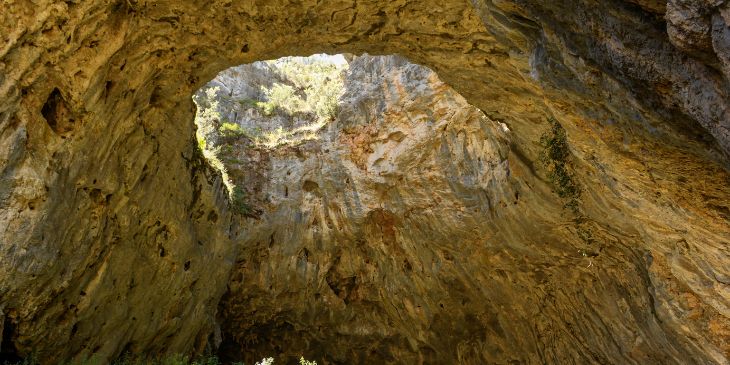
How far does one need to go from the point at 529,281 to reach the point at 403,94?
540cm

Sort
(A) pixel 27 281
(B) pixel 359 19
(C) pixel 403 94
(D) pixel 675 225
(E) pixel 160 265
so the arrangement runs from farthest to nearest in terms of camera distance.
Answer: (C) pixel 403 94 < (E) pixel 160 265 < (B) pixel 359 19 < (A) pixel 27 281 < (D) pixel 675 225

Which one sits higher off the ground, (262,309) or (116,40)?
(116,40)

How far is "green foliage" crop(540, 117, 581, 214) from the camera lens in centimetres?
754

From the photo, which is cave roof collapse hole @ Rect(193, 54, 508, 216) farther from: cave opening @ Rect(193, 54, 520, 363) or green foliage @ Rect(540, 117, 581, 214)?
green foliage @ Rect(540, 117, 581, 214)

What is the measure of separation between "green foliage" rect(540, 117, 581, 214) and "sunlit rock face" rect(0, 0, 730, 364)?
0.14m

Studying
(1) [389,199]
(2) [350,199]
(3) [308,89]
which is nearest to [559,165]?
(1) [389,199]

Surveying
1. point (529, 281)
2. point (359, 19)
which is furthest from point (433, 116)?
point (359, 19)

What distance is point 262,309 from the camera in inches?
539

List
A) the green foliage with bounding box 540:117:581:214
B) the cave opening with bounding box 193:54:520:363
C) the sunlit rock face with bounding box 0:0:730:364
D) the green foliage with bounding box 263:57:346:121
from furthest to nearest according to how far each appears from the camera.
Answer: the green foliage with bounding box 263:57:346:121
the cave opening with bounding box 193:54:520:363
the green foliage with bounding box 540:117:581:214
the sunlit rock face with bounding box 0:0:730:364

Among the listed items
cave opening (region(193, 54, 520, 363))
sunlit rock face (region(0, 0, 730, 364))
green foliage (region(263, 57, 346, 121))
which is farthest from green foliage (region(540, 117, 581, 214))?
green foliage (region(263, 57, 346, 121))

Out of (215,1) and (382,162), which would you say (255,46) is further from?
(382,162)

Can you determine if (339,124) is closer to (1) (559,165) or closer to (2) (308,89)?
(2) (308,89)

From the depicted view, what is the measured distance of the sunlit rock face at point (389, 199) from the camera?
3.87 m

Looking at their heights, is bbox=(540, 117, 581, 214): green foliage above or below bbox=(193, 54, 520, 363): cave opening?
above
